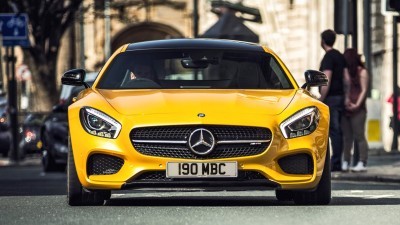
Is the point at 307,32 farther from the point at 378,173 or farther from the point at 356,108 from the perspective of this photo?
the point at 378,173

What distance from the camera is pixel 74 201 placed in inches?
461

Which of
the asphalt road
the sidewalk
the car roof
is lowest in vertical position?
the sidewalk

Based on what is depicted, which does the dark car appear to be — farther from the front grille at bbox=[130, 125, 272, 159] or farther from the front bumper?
the front grille at bbox=[130, 125, 272, 159]

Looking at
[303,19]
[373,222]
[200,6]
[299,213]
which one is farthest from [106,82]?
[200,6]

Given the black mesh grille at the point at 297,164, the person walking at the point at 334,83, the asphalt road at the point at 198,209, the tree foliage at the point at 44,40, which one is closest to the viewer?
the asphalt road at the point at 198,209

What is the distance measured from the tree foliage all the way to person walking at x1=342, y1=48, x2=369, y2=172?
52.8 feet

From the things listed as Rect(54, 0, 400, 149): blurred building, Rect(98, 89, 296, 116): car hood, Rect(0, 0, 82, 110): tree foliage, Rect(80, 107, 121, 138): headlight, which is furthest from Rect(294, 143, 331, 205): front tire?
Rect(0, 0, 82, 110): tree foliage

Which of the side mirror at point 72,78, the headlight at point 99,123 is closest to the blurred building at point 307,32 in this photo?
the side mirror at point 72,78

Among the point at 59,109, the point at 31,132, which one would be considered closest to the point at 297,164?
the point at 59,109

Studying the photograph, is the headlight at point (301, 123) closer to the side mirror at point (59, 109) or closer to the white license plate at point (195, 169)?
the white license plate at point (195, 169)

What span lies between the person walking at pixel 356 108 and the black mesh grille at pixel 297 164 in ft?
26.7

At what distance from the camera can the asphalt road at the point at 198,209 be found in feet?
33.7

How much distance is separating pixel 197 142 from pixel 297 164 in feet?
2.84

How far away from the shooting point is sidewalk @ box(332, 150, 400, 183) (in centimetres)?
1808
